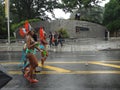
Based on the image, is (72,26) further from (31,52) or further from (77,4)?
(31,52)

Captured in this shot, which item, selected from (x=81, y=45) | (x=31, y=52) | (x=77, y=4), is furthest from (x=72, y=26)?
(x=31, y=52)

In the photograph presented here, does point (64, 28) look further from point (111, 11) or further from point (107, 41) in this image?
point (111, 11)

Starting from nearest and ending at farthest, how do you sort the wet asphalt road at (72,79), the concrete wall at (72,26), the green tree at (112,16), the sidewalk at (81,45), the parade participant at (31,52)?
the wet asphalt road at (72,79) < the parade participant at (31,52) < the sidewalk at (81,45) < the concrete wall at (72,26) < the green tree at (112,16)

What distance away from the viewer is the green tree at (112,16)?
5466cm

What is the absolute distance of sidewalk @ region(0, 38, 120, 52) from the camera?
82.4ft

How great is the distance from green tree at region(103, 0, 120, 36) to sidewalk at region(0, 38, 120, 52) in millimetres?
28177

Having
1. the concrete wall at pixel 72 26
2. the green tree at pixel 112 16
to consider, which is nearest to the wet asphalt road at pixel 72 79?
the concrete wall at pixel 72 26

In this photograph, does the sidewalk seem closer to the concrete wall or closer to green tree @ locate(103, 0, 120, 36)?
the concrete wall

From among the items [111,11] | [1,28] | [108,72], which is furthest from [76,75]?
[111,11]

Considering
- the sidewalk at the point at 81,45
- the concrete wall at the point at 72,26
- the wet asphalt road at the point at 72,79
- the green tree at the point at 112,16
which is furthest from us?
the green tree at the point at 112,16

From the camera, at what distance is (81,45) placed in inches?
1014

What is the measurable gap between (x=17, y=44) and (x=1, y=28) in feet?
55.9

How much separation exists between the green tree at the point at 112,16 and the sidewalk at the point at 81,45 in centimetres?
2818

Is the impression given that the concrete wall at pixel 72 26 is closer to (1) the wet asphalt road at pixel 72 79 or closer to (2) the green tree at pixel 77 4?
(2) the green tree at pixel 77 4
